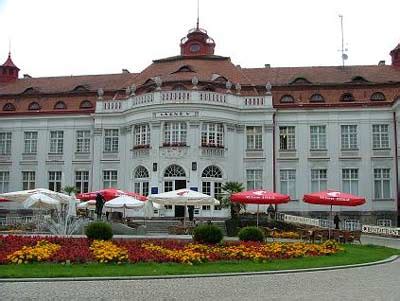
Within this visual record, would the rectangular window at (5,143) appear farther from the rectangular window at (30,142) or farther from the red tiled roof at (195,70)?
the red tiled roof at (195,70)

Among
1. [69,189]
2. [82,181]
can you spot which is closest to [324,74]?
[82,181]

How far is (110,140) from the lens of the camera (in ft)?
151

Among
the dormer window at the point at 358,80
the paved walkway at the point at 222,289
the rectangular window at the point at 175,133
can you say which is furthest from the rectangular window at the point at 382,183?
the paved walkway at the point at 222,289

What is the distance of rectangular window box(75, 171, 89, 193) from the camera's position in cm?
4625

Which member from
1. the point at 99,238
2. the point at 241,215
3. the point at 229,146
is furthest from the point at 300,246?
the point at 229,146

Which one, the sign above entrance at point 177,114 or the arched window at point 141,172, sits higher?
the sign above entrance at point 177,114

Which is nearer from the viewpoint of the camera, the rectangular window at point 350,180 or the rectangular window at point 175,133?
the rectangular window at point 175,133

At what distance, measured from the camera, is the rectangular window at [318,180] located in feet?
143

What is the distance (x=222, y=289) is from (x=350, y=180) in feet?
107

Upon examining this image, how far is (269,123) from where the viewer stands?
44.2m

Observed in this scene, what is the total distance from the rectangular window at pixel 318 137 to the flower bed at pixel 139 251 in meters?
22.9

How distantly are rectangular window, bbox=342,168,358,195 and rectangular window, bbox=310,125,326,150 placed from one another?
2.66m

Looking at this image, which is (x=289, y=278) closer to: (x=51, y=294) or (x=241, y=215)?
(x=51, y=294)

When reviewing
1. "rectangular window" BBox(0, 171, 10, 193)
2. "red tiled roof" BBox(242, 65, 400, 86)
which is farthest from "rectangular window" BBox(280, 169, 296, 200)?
"rectangular window" BBox(0, 171, 10, 193)
